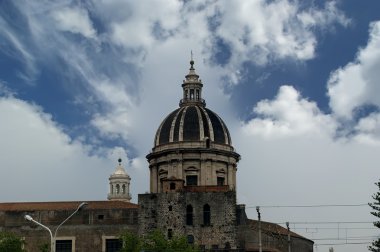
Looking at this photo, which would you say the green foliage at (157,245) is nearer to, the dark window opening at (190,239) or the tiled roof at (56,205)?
the dark window opening at (190,239)

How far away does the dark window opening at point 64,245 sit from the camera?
7444 cm

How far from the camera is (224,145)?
8519 cm

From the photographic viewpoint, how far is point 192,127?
8456 centimetres

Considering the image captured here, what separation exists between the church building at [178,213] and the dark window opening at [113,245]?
0.32ft

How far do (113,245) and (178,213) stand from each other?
7.14m

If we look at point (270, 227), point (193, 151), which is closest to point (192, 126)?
point (193, 151)

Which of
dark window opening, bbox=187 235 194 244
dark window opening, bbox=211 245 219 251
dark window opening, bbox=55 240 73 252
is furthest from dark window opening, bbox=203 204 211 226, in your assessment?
dark window opening, bbox=55 240 73 252

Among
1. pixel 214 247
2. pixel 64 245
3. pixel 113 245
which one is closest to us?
pixel 214 247

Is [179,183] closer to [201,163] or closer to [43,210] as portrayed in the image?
[201,163]

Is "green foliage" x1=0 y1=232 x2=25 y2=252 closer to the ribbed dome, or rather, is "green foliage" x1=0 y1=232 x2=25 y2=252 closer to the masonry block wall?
the masonry block wall

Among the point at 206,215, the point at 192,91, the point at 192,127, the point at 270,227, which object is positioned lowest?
the point at 270,227

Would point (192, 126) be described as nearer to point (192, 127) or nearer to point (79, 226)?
point (192, 127)

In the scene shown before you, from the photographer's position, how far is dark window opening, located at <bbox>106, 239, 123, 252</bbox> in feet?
244

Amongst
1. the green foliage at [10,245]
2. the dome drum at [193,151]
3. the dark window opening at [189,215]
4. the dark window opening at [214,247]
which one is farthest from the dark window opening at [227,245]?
the green foliage at [10,245]
